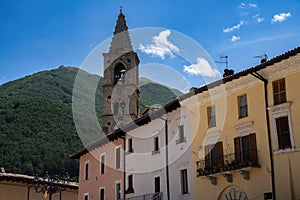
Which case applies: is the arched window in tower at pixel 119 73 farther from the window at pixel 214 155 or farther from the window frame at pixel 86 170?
the window at pixel 214 155

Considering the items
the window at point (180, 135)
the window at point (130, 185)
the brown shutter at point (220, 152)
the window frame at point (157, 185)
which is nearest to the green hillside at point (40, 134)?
the window at point (130, 185)

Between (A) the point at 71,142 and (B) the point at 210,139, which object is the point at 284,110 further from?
(A) the point at 71,142

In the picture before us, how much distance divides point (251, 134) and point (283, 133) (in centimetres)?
172

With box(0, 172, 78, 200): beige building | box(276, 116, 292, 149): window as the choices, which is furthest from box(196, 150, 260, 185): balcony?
box(0, 172, 78, 200): beige building

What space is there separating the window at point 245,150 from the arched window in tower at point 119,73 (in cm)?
3756

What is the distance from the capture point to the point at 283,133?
20.6 metres

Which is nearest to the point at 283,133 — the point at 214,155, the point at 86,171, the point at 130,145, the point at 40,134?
the point at 214,155

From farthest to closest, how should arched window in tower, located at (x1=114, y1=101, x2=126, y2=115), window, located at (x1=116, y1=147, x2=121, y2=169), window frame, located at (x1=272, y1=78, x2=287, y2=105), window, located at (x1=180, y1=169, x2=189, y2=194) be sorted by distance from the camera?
1. arched window in tower, located at (x1=114, y1=101, x2=126, y2=115)
2. window, located at (x1=116, y1=147, x2=121, y2=169)
3. window, located at (x1=180, y1=169, x2=189, y2=194)
4. window frame, located at (x1=272, y1=78, x2=287, y2=105)

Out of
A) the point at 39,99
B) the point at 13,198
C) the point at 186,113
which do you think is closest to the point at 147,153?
the point at 186,113

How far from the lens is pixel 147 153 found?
99.0ft

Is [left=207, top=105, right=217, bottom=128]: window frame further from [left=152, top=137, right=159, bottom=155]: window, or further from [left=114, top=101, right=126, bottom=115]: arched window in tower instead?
[left=114, top=101, right=126, bottom=115]: arched window in tower

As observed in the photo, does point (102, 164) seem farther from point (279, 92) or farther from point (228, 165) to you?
point (279, 92)

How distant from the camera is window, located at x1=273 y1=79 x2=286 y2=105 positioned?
21.0m

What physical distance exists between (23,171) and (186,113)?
38427 millimetres
